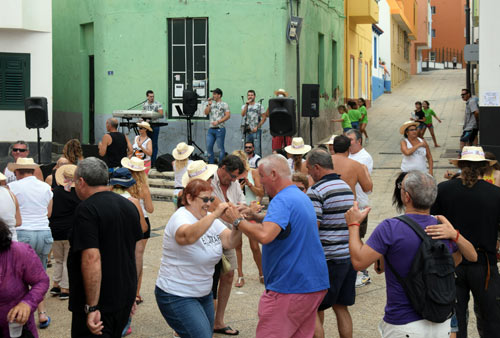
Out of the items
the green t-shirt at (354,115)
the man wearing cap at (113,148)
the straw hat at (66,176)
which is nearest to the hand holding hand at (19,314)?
the straw hat at (66,176)

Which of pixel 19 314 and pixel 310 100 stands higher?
pixel 310 100

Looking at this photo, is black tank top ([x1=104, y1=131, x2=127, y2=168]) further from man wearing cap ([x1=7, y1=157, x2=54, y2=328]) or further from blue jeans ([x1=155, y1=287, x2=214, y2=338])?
blue jeans ([x1=155, y1=287, x2=214, y2=338])

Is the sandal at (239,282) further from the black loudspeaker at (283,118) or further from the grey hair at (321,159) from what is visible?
the black loudspeaker at (283,118)

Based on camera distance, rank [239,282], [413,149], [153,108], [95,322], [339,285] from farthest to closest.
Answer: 1. [153,108]
2. [413,149]
3. [239,282]
4. [339,285]
5. [95,322]

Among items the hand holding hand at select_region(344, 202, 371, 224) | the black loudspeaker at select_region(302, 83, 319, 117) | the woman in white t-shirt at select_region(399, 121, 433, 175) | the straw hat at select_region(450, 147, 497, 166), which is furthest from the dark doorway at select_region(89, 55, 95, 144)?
the hand holding hand at select_region(344, 202, 371, 224)

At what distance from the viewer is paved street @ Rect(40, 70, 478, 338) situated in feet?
24.1

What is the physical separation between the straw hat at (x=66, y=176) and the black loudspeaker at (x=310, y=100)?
A: 30.7 feet

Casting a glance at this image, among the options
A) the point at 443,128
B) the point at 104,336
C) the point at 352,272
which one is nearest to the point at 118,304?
the point at 104,336

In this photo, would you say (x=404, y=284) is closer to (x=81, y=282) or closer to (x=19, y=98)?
(x=81, y=282)

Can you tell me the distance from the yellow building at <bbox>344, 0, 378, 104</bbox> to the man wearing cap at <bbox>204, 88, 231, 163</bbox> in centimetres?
1195

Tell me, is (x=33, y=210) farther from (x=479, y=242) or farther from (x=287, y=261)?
(x=479, y=242)

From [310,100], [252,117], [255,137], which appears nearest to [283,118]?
[310,100]

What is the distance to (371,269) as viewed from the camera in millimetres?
9836

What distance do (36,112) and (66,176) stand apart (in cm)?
809
